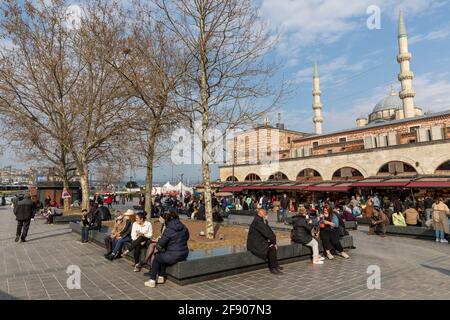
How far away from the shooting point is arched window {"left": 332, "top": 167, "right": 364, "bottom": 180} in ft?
95.8

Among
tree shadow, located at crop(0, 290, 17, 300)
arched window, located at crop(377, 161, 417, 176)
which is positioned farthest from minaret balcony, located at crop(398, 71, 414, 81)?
tree shadow, located at crop(0, 290, 17, 300)

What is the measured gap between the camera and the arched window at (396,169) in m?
25.1

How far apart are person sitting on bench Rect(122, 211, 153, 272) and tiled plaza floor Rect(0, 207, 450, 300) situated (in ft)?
1.08

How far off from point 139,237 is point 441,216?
33.6 feet

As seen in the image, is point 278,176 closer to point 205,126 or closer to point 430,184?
point 430,184

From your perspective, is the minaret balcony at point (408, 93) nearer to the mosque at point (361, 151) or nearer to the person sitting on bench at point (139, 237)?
the mosque at point (361, 151)

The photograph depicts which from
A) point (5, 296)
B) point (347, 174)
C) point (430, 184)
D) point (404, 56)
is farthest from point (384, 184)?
point (404, 56)

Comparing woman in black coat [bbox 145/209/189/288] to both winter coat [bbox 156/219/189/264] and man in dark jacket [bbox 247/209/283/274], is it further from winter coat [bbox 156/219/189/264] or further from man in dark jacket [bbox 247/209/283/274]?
man in dark jacket [bbox 247/209/283/274]

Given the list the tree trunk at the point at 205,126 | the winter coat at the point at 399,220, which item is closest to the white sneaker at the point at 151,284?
the tree trunk at the point at 205,126

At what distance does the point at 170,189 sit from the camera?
4878 cm

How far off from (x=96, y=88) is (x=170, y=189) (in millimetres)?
33889
